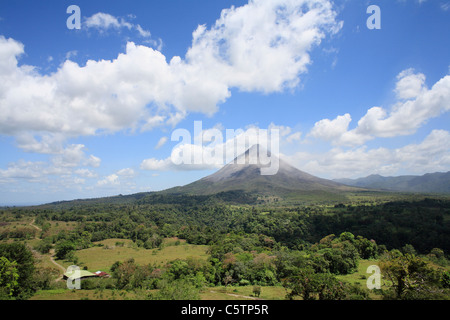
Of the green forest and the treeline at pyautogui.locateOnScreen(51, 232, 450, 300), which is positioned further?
the green forest

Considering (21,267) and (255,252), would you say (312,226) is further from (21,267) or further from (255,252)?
(21,267)

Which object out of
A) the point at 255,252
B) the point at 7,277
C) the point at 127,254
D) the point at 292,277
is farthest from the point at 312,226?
the point at 7,277

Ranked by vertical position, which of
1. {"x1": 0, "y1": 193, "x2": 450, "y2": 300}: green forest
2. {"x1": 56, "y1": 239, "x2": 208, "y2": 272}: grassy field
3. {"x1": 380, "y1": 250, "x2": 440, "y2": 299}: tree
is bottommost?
{"x1": 56, "y1": 239, "x2": 208, "y2": 272}: grassy field

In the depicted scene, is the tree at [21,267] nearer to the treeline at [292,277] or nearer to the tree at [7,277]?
the tree at [7,277]

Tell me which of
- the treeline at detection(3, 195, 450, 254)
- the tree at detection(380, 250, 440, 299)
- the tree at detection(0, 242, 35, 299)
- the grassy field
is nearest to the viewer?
the tree at detection(380, 250, 440, 299)

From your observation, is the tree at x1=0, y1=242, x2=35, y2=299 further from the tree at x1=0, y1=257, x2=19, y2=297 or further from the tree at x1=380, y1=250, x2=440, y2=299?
the tree at x1=380, y1=250, x2=440, y2=299

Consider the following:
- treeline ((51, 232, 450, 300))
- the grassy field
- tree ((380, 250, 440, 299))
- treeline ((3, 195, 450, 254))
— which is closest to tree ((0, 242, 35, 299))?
treeline ((51, 232, 450, 300))

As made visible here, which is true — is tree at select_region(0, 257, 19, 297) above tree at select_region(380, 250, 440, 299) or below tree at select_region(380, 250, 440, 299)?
below
